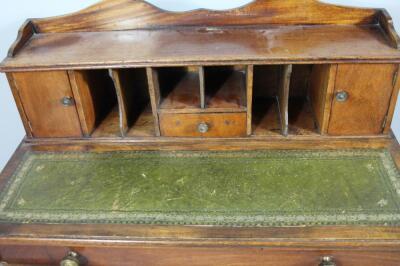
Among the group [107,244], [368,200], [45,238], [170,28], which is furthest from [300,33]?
[45,238]

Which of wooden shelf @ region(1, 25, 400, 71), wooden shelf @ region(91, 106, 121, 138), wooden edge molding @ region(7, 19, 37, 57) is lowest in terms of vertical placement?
wooden shelf @ region(91, 106, 121, 138)

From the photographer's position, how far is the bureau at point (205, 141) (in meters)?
1.33

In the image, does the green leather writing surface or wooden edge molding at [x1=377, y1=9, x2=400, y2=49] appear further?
wooden edge molding at [x1=377, y1=9, x2=400, y2=49]

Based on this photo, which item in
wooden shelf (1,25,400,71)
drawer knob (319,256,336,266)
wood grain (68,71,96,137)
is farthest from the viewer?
wood grain (68,71,96,137)

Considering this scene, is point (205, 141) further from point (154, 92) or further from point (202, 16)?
point (202, 16)

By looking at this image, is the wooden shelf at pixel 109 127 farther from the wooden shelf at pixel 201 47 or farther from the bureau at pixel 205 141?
the wooden shelf at pixel 201 47

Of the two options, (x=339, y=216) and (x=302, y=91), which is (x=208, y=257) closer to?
(x=339, y=216)

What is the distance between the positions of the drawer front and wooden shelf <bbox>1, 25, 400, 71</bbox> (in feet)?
0.76

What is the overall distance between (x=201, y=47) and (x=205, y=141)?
0.35 m

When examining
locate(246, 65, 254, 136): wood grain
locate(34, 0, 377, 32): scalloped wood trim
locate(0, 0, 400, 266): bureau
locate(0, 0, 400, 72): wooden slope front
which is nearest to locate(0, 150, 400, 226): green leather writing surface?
locate(0, 0, 400, 266): bureau

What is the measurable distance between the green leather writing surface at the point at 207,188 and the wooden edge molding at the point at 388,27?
0.39 meters

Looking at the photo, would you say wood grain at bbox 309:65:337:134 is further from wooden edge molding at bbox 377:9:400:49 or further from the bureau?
wooden edge molding at bbox 377:9:400:49

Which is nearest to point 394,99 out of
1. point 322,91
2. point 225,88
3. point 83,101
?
point 322,91

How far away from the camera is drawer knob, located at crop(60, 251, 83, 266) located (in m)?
1.37
